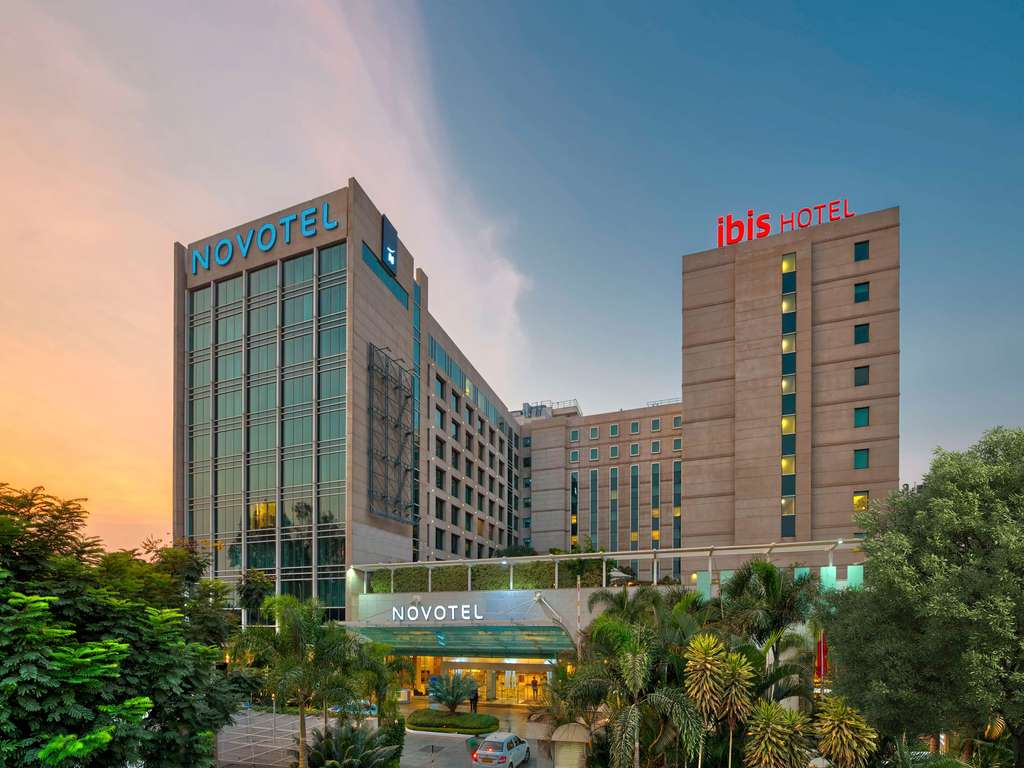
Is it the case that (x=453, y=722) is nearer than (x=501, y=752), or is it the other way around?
(x=501, y=752)

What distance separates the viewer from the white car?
2934cm

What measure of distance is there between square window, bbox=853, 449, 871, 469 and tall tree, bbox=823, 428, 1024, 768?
115ft

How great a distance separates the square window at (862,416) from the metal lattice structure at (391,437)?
38.0 metres

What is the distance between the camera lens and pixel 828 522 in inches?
2040

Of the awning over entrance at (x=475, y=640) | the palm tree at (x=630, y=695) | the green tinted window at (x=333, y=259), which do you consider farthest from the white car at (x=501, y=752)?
the green tinted window at (x=333, y=259)

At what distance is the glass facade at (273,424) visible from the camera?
191ft

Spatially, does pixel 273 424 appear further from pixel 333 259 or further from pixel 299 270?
pixel 333 259

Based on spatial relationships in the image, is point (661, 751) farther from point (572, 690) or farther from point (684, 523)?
point (684, 523)

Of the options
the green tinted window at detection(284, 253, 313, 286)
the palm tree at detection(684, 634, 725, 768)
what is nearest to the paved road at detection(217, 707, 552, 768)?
the palm tree at detection(684, 634, 725, 768)

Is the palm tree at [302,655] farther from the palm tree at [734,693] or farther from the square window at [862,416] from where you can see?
the square window at [862,416]

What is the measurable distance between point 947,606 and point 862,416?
1546 inches

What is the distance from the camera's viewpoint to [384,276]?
6544 centimetres

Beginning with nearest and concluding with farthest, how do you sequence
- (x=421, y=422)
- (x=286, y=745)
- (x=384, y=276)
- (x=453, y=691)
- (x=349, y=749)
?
(x=349, y=749), (x=286, y=745), (x=453, y=691), (x=384, y=276), (x=421, y=422)

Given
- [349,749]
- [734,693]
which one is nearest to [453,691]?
[349,749]
